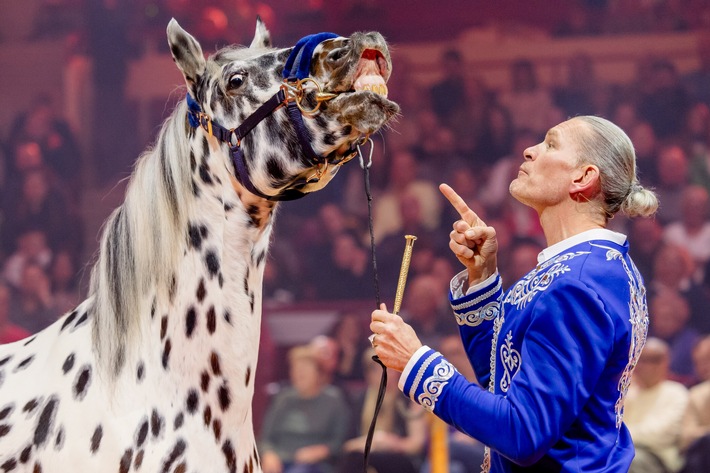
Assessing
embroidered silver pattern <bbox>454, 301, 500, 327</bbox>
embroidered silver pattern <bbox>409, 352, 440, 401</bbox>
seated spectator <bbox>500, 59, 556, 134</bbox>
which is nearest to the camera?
embroidered silver pattern <bbox>409, 352, 440, 401</bbox>

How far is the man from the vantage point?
58.0 inches

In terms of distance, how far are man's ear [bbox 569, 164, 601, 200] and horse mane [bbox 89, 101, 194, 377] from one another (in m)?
0.85

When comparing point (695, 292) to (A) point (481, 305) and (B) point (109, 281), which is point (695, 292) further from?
(B) point (109, 281)

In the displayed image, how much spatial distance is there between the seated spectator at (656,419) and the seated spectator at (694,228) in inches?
45.5

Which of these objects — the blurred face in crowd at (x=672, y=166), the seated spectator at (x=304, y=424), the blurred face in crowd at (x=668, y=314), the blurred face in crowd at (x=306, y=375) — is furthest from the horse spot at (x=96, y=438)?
the blurred face in crowd at (x=672, y=166)

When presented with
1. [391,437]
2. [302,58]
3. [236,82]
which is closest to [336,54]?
[302,58]

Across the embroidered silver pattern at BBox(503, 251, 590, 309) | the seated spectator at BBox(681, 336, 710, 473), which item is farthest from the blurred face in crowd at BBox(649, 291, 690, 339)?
the embroidered silver pattern at BBox(503, 251, 590, 309)

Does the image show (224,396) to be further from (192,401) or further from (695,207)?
(695,207)

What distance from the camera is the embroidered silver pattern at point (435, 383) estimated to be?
156cm

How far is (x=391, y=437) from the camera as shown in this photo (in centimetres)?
483

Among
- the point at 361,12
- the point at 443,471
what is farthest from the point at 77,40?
the point at 443,471

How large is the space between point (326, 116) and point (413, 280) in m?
4.05

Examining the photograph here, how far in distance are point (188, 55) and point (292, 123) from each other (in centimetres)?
32

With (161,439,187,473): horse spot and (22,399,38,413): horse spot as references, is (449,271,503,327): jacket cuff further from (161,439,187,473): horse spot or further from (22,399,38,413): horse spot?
(22,399,38,413): horse spot
